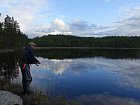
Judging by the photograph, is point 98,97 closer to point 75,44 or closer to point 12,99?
point 12,99

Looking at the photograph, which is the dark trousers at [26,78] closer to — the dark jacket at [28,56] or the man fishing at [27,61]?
the man fishing at [27,61]

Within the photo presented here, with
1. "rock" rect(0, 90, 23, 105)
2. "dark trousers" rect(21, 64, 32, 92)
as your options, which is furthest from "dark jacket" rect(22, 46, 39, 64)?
"rock" rect(0, 90, 23, 105)

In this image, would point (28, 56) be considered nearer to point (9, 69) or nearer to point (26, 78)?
point (26, 78)

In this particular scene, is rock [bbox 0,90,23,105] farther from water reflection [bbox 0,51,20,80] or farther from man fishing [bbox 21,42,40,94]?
water reflection [bbox 0,51,20,80]

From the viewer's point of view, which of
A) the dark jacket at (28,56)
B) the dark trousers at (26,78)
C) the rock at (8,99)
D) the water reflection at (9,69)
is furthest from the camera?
the water reflection at (9,69)

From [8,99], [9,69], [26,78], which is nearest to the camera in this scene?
[8,99]

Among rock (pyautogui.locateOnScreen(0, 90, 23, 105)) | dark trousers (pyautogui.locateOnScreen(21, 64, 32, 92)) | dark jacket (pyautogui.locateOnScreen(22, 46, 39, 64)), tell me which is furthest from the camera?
dark trousers (pyautogui.locateOnScreen(21, 64, 32, 92))

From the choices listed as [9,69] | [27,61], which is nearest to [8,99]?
[27,61]

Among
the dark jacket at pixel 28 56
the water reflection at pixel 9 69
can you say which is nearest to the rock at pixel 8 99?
the dark jacket at pixel 28 56

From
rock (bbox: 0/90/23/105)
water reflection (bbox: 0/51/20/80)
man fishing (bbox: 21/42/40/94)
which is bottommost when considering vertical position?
water reflection (bbox: 0/51/20/80)

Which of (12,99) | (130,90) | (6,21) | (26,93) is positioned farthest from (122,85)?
(6,21)

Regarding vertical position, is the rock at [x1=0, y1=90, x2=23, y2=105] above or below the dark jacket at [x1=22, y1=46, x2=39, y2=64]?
below

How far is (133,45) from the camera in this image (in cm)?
18188

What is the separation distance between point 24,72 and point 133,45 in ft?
571
